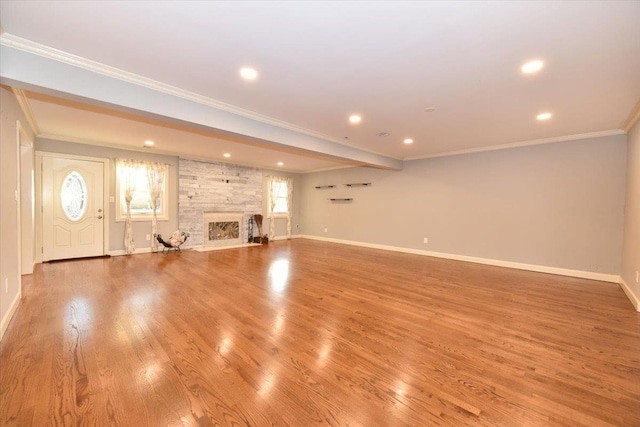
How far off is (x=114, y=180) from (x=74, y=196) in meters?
0.80

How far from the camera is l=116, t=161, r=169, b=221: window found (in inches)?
250

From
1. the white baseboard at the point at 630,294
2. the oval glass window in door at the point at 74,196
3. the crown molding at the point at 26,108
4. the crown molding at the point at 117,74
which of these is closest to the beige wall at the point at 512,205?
the white baseboard at the point at 630,294

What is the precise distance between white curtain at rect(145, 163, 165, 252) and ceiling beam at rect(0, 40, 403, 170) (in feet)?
13.4

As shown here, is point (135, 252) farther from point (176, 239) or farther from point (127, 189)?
point (127, 189)

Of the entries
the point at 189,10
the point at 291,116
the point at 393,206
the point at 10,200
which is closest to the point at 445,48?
the point at 189,10

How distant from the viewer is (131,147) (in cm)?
637

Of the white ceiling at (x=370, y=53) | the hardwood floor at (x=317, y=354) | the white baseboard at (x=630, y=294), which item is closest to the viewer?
the hardwood floor at (x=317, y=354)

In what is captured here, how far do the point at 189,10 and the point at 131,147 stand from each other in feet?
18.8

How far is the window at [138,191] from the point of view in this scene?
6.36 meters

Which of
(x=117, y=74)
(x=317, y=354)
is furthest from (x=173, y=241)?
(x=317, y=354)

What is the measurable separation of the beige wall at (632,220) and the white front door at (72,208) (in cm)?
947

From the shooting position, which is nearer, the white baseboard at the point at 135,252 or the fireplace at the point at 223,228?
the white baseboard at the point at 135,252

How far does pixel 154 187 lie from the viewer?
6.78 m

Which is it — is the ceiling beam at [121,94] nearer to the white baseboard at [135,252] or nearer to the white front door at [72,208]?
the white front door at [72,208]
